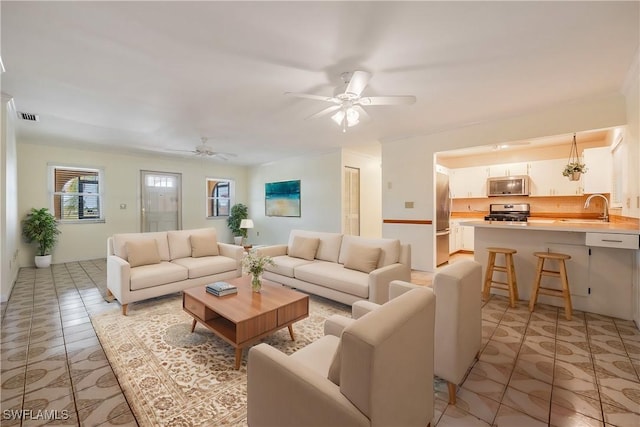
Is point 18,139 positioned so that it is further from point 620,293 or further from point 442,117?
point 620,293

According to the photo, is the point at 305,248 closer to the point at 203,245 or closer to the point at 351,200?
the point at 203,245

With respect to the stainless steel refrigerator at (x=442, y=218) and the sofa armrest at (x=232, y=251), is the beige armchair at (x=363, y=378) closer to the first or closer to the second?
the sofa armrest at (x=232, y=251)

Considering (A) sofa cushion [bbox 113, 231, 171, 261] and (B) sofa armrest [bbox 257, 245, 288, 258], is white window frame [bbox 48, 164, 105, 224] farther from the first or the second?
(B) sofa armrest [bbox 257, 245, 288, 258]

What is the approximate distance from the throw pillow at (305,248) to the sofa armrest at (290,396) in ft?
8.85

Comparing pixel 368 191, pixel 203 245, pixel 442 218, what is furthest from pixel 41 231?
pixel 442 218

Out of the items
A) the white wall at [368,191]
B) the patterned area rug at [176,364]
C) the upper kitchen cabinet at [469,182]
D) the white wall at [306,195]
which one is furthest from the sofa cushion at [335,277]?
the upper kitchen cabinet at [469,182]

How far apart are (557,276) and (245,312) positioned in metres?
3.59

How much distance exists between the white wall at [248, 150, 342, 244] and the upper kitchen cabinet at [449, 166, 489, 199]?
111 inches

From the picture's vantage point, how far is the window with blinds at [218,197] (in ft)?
26.8

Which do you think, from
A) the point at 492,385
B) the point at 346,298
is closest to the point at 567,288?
the point at 492,385

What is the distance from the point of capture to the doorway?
636cm

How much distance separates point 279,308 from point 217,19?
7.53 feet

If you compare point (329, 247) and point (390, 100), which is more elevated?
point (390, 100)

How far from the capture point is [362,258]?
330 cm
